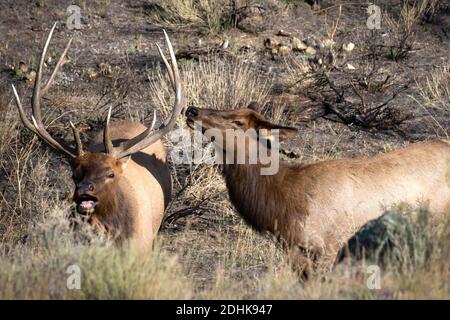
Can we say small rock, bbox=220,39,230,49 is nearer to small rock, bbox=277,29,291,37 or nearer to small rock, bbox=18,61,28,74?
small rock, bbox=277,29,291,37

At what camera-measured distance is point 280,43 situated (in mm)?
14742

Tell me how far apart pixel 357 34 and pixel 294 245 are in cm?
757

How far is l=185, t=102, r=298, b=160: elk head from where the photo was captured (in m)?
8.78

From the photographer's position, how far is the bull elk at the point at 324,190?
8406 mm

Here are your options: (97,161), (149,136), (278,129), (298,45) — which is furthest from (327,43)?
(97,161)

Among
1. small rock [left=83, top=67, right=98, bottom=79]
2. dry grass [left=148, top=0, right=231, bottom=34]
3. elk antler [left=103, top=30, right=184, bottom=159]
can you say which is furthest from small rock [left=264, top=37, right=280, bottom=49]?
elk antler [left=103, top=30, right=184, bottom=159]

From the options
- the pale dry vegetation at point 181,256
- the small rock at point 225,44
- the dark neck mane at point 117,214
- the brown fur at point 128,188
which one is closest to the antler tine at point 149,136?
the brown fur at point 128,188

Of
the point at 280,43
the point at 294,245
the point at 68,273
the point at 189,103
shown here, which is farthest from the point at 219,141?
the point at 280,43

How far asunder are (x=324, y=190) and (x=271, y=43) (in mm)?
6529

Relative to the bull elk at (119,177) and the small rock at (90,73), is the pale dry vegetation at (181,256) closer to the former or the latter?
the bull elk at (119,177)

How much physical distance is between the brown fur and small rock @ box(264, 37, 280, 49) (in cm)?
516

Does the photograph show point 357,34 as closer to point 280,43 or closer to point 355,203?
point 280,43

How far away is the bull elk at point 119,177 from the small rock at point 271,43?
17.5 feet

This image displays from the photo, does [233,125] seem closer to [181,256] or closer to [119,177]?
[119,177]
